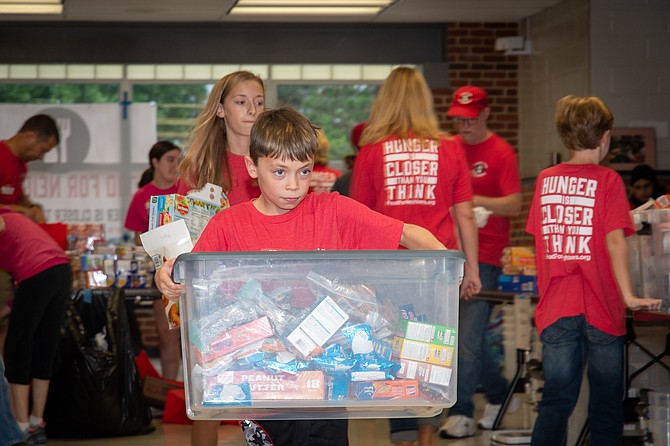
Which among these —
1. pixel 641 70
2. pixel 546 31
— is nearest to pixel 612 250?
pixel 641 70

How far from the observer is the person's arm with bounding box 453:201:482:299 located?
4176 millimetres

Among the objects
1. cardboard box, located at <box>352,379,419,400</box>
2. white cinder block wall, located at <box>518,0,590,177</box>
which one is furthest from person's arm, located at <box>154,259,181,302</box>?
white cinder block wall, located at <box>518,0,590,177</box>

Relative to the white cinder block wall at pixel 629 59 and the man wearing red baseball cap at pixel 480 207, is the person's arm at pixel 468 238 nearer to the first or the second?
the man wearing red baseball cap at pixel 480 207

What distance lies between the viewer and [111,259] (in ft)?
20.5

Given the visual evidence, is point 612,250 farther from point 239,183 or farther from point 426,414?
point 426,414

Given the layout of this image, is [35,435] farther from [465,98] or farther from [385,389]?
[385,389]

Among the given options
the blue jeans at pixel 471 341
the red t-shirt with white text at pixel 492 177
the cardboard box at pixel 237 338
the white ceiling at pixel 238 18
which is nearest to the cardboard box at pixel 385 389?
the cardboard box at pixel 237 338

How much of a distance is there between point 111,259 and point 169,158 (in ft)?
2.83

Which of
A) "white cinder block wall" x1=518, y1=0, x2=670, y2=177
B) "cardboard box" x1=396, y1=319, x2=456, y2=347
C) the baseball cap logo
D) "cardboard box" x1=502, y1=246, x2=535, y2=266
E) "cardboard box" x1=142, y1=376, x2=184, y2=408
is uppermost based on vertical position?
"white cinder block wall" x1=518, y1=0, x2=670, y2=177

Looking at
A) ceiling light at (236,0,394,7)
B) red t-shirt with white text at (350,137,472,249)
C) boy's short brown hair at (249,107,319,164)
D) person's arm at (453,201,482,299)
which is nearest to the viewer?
boy's short brown hair at (249,107,319,164)

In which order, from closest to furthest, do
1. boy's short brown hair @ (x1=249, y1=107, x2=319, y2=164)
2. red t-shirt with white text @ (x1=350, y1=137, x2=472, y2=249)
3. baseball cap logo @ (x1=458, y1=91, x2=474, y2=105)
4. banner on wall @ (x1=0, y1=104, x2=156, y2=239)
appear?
boy's short brown hair @ (x1=249, y1=107, x2=319, y2=164) < red t-shirt with white text @ (x1=350, y1=137, x2=472, y2=249) < baseball cap logo @ (x1=458, y1=91, x2=474, y2=105) < banner on wall @ (x1=0, y1=104, x2=156, y2=239)

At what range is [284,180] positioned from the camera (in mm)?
2373

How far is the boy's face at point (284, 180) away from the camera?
2.37 metres

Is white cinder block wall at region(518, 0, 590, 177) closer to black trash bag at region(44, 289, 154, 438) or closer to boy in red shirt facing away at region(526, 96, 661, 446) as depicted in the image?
black trash bag at region(44, 289, 154, 438)
